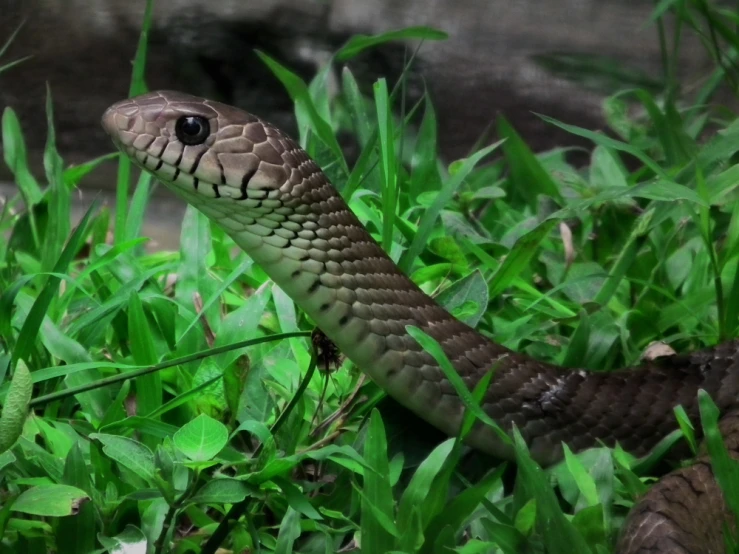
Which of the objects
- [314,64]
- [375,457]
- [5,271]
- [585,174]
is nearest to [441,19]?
[314,64]

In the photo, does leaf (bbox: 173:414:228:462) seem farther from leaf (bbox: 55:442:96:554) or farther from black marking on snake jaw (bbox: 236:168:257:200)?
black marking on snake jaw (bbox: 236:168:257:200)

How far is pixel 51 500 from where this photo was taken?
1426mm

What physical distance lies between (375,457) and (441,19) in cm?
288

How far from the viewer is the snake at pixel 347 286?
5.80ft

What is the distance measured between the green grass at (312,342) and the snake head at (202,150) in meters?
0.29

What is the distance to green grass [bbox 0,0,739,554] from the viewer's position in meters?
1.51

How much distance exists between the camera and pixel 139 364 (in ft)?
6.26

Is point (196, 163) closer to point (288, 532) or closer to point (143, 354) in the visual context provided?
point (143, 354)

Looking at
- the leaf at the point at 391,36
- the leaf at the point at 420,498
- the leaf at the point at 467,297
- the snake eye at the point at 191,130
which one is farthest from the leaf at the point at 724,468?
the leaf at the point at 391,36

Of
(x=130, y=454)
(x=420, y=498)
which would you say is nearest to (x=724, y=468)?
(x=420, y=498)

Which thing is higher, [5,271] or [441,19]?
[441,19]

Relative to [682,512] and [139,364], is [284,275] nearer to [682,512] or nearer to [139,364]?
[139,364]

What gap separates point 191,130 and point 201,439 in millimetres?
630

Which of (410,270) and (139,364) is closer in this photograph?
(139,364)
